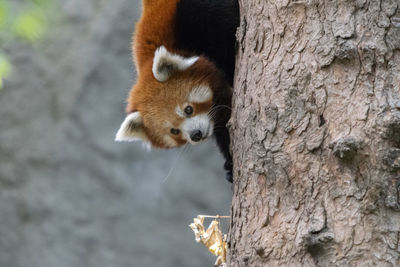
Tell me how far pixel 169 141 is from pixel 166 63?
0.64 m

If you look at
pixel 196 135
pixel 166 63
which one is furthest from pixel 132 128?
pixel 166 63

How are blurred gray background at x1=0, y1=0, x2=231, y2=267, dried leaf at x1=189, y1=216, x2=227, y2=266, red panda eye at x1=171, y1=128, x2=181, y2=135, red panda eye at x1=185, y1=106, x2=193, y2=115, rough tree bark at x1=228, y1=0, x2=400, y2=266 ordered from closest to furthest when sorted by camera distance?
1. rough tree bark at x1=228, y1=0, x2=400, y2=266
2. dried leaf at x1=189, y1=216, x2=227, y2=266
3. red panda eye at x1=185, y1=106, x2=193, y2=115
4. red panda eye at x1=171, y1=128, x2=181, y2=135
5. blurred gray background at x1=0, y1=0, x2=231, y2=267

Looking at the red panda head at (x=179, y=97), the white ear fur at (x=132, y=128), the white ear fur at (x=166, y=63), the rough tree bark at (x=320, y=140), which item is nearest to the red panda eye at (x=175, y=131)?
the red panda head at (x=179, y=97)

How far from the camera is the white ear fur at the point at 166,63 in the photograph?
3086 mm

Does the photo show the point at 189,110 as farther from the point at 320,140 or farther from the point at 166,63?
the point at 320,140

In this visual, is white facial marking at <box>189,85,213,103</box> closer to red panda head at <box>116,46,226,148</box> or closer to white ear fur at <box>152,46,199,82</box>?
red panda head at <box>116,46,226,148</box>

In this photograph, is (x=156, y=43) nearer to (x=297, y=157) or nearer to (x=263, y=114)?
(x=263, y=114)

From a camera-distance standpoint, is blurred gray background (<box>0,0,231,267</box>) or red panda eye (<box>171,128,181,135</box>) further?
blurred gray background (<box>0,0,231,267</box>)

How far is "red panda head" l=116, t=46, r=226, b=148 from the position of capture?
3305 millimetres

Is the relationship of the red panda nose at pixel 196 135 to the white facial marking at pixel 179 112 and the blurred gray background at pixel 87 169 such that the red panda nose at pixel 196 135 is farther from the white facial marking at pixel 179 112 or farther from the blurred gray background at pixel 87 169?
the blurred gray background at pixel 87 169

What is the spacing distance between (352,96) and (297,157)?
0.31m

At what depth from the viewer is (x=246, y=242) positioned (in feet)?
6.70

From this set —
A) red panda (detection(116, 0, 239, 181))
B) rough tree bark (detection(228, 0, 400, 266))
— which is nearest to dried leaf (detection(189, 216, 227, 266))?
rough tree bark (detection(228, 0, 400, 266))

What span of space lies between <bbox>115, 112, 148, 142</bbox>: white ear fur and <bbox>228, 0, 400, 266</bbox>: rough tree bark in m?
1.45
